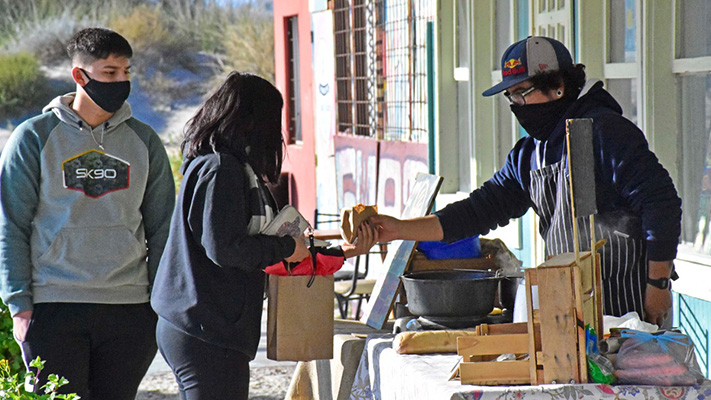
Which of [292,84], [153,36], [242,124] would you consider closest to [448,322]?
[242,124]

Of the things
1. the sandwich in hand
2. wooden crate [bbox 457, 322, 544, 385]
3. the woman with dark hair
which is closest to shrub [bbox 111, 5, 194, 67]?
the sandwich in hand

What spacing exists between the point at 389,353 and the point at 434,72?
4.04 meters

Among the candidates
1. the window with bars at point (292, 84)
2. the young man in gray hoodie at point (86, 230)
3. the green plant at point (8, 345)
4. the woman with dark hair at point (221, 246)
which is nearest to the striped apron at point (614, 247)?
the woman with dark hair at point (221, 246)

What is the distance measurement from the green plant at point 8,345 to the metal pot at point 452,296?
212cm

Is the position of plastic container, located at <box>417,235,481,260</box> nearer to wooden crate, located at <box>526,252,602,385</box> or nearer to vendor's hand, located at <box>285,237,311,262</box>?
vendor's hand, located at <box>285,237,311,262</box>

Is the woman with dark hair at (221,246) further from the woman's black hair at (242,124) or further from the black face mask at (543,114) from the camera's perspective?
the black face mask at (543,114)

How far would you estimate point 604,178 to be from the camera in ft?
10.7

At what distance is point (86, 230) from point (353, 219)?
3.20 feet

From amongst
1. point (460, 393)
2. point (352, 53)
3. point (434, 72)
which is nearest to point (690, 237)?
point (460, 393)

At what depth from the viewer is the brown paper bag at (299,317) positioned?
3.60m

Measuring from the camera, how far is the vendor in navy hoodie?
10.4 feet

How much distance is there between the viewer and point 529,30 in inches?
222

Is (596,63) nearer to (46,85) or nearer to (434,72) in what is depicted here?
(434,72)

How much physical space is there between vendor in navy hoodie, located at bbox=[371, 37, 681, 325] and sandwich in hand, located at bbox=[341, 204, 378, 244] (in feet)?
1.93
